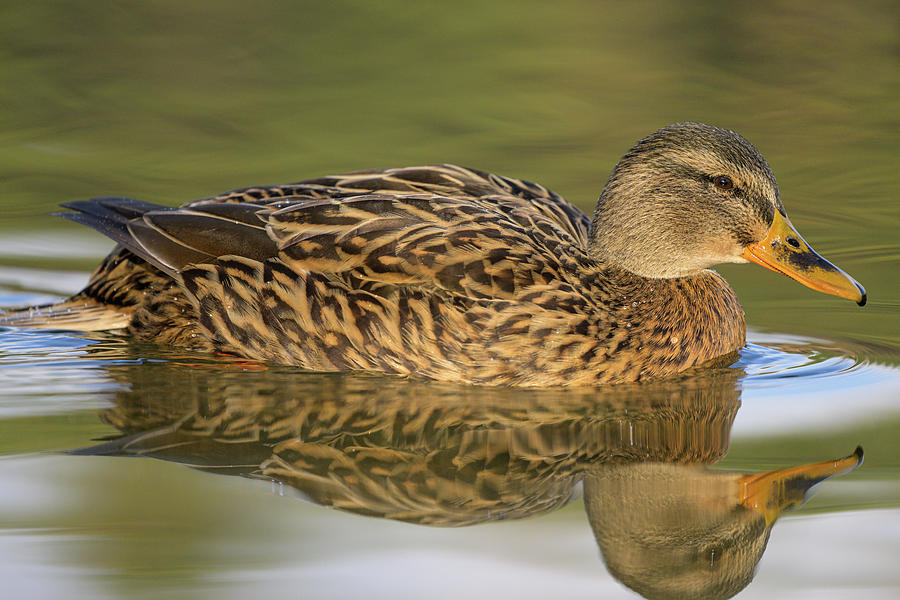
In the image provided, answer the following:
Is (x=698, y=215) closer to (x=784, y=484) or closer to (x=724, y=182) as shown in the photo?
(x=724, y=182)

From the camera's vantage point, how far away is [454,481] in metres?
5.39

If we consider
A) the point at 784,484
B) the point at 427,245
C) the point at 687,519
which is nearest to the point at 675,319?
the point at 427,245

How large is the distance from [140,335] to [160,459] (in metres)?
2.16

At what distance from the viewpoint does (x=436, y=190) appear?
7.71m

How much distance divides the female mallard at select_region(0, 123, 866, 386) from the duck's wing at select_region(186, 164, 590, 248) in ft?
0.26

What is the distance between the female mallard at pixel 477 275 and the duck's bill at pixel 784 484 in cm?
A: 154

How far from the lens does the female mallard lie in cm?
686

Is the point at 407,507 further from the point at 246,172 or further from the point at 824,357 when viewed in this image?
the point at 246,172

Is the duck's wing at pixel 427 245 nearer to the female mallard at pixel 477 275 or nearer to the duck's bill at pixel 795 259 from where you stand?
the female mallard at pixel 477 275

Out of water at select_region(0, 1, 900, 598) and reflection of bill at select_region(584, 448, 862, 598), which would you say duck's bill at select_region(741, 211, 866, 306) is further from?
reflection of bill at select_region(584, 448, 862, 598)

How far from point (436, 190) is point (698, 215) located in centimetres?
157

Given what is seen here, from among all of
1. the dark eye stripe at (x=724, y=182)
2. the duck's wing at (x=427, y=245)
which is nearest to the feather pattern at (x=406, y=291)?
the duck's wing at (x=427, y=245)

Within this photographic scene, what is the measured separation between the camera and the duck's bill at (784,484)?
5078 millimetres

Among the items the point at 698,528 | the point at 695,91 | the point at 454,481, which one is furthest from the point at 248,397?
the point at 695,91
